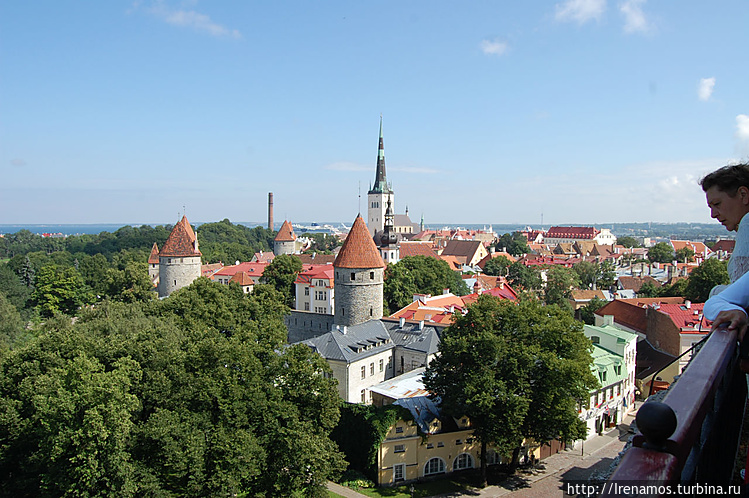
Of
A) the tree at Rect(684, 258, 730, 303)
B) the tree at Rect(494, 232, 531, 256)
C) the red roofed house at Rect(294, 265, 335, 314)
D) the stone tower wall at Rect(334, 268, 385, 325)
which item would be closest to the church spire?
the tree at Rect(494, 232, 531, 256)

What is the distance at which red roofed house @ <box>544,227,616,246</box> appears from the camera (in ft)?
438

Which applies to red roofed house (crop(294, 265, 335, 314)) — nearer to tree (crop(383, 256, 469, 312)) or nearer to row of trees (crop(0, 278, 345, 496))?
tree (crop(383, 256, 469, 312))

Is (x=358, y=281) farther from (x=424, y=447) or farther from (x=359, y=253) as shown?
(x=424, y=447)

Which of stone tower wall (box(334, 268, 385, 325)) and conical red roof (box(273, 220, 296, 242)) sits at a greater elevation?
conical red roof (box(273, 220, 296, 242))

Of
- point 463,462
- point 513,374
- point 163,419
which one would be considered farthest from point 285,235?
point 163,419

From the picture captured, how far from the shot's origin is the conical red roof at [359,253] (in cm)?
3203

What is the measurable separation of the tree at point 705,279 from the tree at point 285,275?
3144 cm

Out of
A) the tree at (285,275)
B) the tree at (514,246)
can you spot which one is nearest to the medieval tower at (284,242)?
the tree at (285,275)

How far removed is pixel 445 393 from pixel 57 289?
44.6 meters

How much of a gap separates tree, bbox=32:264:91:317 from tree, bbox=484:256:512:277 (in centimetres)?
4590

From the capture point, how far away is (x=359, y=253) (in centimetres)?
3219

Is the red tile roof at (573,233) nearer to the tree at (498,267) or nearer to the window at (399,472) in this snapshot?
the tree at (498,267)

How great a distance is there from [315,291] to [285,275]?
3.38 metres

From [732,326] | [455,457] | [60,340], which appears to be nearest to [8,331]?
[60,340]
